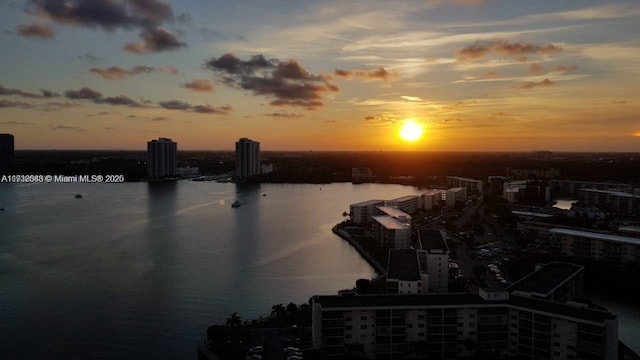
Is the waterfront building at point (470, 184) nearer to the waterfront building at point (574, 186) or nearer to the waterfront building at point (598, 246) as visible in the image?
A: the waterfront building at point (574, 186)

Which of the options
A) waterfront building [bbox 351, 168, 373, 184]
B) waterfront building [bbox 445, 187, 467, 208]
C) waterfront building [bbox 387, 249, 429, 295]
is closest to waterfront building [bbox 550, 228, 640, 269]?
waterfront building [bbox 387, 249, 429, 295]

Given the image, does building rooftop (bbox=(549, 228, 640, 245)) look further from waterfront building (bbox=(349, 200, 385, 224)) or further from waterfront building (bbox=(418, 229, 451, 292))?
waterfront building (bbox=(349, 200, 385, 224))

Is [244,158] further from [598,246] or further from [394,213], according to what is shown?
[598,246]

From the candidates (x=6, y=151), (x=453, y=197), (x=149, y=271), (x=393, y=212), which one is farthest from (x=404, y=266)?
(x=6, y=151)

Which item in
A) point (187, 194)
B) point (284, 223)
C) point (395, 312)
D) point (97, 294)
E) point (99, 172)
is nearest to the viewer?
point (395, 312)

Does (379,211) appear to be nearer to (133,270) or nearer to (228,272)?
(228,272)

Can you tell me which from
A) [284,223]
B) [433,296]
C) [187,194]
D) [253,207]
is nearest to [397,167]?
[187,194]

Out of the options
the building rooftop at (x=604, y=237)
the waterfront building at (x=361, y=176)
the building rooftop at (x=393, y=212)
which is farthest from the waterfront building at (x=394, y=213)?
the waterfront building at (x=361, y=176)
